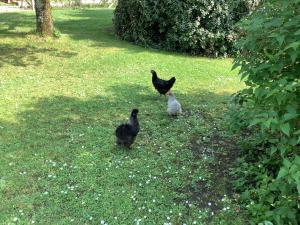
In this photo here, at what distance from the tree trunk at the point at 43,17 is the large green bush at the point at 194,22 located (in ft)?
10.4

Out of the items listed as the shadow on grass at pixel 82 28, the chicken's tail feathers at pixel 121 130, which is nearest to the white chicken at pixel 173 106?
the chicken's tail feathers at pixel 121 130

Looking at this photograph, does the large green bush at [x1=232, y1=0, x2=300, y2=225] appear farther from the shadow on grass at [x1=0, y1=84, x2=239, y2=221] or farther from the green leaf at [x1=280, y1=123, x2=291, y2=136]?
the shadow on grass at [x1=0, y1=84, x2=239, y2=221]

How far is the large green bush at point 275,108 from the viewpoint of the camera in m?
4.13

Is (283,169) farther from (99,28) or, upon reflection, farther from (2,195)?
(99,28)

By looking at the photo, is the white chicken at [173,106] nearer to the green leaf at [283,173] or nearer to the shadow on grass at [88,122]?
the shadow on grass at [88,122]

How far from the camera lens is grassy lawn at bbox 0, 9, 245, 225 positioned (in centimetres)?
541

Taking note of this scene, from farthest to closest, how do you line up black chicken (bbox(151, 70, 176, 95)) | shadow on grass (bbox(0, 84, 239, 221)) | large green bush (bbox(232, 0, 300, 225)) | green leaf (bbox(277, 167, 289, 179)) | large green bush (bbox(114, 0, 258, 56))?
large green bush (bbox(114, 0, 258, 56)) → black chicken (bbox(151, 70, 176, 95)) → shadow on grass (bbox(0, 84, 239, 221)) → large green bush (bbox(232, 0, 300, 225)) → green leaf (bbox(277, 167, 289, 179))

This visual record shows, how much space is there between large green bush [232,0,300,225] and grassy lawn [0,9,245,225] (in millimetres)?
419

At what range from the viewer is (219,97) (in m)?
10.1

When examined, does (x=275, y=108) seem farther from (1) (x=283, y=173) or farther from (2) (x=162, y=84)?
(2) (x=162, y=84)

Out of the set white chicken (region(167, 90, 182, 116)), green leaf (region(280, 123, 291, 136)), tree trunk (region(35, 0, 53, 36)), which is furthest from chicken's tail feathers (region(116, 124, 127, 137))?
tree trunk (region(35, 0, 53, 36))

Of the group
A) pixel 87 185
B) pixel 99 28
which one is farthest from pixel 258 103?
pixel 99 28

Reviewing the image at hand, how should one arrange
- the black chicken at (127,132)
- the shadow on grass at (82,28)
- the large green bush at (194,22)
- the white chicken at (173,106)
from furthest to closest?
the shadow on grass at (82,28)
the large green bush at (194,22)
the white chicken at (173,106)
the black chicken at (127,132)

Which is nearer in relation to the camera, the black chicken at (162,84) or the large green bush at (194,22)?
the black chicken at (162,84)
